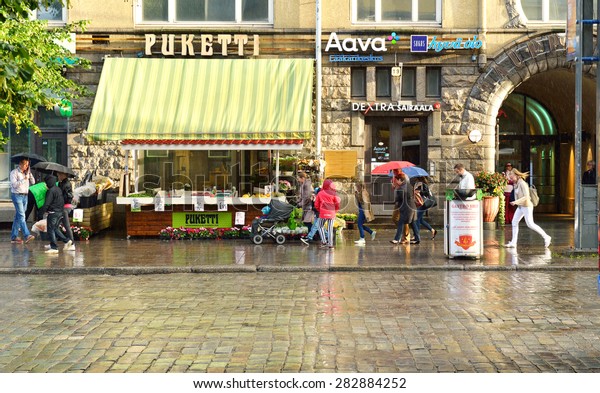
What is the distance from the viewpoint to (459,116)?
2342cm

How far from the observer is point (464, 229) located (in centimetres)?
1611

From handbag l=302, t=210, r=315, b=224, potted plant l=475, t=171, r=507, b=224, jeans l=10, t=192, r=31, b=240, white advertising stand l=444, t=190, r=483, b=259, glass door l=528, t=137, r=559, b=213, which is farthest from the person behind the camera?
glass door l=528, t=137, r=559, b=213

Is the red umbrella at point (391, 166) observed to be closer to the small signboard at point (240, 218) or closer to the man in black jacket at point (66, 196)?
the small signboard at point (240, 218)

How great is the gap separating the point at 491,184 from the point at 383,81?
3.97 m

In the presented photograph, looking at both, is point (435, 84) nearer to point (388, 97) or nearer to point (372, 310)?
point (388, 97)

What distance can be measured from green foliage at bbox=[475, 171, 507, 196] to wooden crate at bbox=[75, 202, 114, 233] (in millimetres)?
9506

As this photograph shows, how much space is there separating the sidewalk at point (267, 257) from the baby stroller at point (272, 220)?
23cm

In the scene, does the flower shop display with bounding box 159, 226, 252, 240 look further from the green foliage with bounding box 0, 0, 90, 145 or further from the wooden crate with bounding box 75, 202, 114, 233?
the green foliage with bounding box 0, 0, 90, 145

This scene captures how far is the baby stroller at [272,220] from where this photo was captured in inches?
750

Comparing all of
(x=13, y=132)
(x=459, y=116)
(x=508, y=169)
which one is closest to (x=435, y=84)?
(x=459, y=116)

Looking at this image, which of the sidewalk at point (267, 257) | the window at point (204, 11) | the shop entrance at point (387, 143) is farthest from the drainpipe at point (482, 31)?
the window at point (204, 11)

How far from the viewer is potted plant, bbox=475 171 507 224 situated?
2238cm

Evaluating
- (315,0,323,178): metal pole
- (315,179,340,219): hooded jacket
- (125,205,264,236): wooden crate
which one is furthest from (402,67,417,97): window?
(315,179,340,219): hooded jacket
